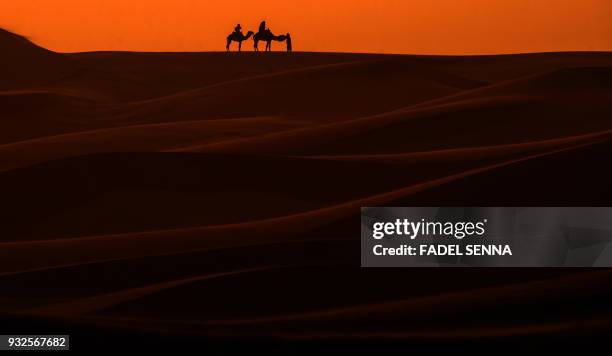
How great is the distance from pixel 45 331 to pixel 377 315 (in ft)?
6.39

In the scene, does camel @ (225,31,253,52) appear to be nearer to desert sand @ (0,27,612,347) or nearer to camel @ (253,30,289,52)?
camel @ (253,30,289,52)

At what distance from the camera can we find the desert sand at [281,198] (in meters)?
6.43

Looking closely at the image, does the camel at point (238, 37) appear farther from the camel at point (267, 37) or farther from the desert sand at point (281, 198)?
the desert sand at point (281, 198)

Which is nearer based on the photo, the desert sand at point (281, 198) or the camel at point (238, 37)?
the desert sand at point (281, 198)

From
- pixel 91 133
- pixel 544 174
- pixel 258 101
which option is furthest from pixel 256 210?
pixel 258 101

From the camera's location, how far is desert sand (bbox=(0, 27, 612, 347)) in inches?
253

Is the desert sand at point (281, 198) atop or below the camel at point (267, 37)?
below

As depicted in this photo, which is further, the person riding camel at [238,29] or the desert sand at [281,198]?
the person riding camel at [238,29]

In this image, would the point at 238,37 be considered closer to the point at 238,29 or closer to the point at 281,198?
the point at 238,29

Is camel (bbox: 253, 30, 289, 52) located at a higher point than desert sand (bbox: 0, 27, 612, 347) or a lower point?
higher

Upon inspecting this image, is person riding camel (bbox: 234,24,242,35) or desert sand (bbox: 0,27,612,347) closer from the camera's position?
desert sand (bbox: 0,27,612,347)

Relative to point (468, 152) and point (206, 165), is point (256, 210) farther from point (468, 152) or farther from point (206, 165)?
point (468, 152)

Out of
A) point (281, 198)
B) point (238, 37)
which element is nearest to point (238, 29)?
point (238, 37)

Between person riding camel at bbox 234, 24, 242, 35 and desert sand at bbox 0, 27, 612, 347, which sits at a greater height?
person riding camel at bbox 234, 24, 242, 35
